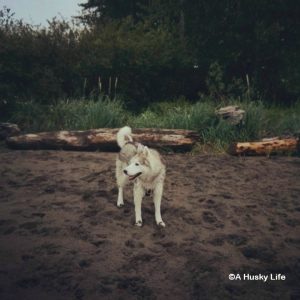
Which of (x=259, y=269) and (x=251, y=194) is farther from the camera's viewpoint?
(x=251, y=194)

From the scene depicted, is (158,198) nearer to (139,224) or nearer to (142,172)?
(139,224)

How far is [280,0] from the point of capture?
1315 centimetres

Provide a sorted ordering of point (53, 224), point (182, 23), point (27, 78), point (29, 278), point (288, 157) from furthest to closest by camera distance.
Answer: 1. point (182, 23)
2. point (27, 78)
3. point (288, 157)
4. point (53, 224)
5. point (29, 278)

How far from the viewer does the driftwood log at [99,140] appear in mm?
8141

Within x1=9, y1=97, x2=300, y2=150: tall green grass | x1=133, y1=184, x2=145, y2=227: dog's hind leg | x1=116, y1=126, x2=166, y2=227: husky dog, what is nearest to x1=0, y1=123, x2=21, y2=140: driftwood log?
x1=9, y1=97, x2=300, y2=150: tall green grass

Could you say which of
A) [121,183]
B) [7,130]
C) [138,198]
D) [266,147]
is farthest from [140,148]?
[7,130]

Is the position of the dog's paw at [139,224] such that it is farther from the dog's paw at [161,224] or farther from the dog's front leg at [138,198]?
the dog's paw at [161,224]

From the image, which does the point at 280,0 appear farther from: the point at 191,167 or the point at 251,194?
the point at 251,194

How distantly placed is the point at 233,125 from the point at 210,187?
3.01m

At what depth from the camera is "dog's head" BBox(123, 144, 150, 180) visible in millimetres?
4148

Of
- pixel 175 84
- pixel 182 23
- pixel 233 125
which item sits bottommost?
pixel 233 125

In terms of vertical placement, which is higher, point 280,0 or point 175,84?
point 280,0

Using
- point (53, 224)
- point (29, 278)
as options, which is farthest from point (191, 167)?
point (29, 278)

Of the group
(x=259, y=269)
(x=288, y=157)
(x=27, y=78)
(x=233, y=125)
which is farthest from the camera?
(x=27, y=78)
